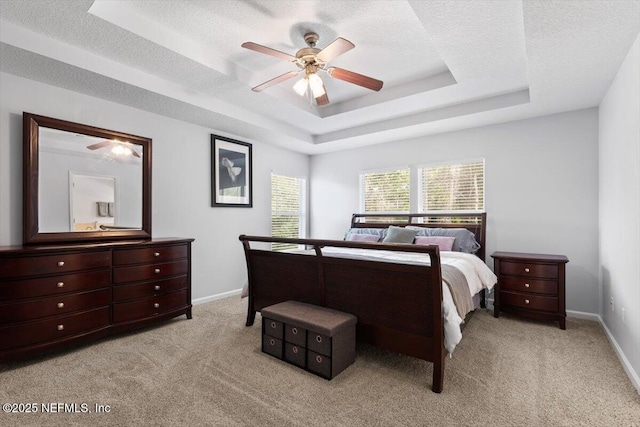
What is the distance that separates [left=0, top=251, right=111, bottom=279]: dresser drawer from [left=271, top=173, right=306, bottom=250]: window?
284 centimetres

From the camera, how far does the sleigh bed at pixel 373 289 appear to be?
6.77 ft

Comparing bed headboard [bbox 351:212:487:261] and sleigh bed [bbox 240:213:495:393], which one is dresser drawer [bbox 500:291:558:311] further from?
bed headboard [bbox 351:212:487:261]

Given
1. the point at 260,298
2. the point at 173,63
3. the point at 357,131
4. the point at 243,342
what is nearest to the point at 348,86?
the point at 357,131

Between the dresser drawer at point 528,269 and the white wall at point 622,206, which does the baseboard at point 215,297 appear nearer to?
the dresser drawer at point 528,269

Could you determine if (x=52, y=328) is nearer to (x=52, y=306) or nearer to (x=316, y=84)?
(x=52, y=306)

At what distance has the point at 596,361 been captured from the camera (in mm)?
2479

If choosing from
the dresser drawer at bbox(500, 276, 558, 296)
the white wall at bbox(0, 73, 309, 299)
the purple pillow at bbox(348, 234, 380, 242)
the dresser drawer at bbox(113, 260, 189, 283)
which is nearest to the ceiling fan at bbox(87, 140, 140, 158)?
the white wall at bbox(0, 73, 309, 299)

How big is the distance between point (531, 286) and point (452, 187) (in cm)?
170

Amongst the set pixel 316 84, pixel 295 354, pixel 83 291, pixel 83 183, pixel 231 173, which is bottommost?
pixel 295 354

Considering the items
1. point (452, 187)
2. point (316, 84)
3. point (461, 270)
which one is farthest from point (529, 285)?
point (316, 84)

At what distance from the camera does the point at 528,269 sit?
340cm

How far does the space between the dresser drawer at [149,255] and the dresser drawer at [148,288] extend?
23cm

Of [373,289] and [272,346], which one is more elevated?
[373,289]

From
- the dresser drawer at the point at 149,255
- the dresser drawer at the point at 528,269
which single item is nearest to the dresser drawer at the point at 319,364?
the dresser drawer at the point at 149,255
